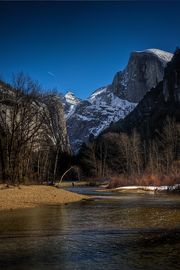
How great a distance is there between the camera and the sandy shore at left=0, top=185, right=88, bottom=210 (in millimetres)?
24259

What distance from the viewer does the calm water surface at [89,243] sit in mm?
8695

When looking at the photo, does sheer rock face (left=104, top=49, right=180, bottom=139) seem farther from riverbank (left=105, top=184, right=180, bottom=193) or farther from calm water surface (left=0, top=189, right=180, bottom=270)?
calm water surface (left=0, top=189, right=180, bottom=270)

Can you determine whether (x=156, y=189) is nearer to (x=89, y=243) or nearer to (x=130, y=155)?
(x=89, y=243)

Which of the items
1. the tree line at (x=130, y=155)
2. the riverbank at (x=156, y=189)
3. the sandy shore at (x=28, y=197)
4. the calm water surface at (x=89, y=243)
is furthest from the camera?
the tree line at (x=130, y=155)

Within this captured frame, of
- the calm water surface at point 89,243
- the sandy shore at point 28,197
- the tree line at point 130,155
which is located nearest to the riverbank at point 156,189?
the sandy shore at point 28,197

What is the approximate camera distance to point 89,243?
37.6ft

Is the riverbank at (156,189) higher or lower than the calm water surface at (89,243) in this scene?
higher

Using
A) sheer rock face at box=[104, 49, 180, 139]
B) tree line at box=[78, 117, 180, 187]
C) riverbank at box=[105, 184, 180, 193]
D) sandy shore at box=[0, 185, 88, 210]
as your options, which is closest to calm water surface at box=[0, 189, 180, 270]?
sandy shore at box=[0, 185, 88, 210]

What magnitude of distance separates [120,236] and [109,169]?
98.7 metres

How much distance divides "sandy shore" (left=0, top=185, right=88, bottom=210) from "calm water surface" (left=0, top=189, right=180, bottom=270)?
6.40 meters

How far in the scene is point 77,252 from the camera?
10.1 m

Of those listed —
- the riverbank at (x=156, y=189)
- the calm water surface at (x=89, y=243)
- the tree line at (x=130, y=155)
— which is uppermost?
the tree line at (x=130, y=155)

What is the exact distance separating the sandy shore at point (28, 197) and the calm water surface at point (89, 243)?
21.0ft

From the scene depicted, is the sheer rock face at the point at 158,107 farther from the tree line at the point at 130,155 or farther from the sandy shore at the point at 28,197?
the sandy shore at the point at 28,197
